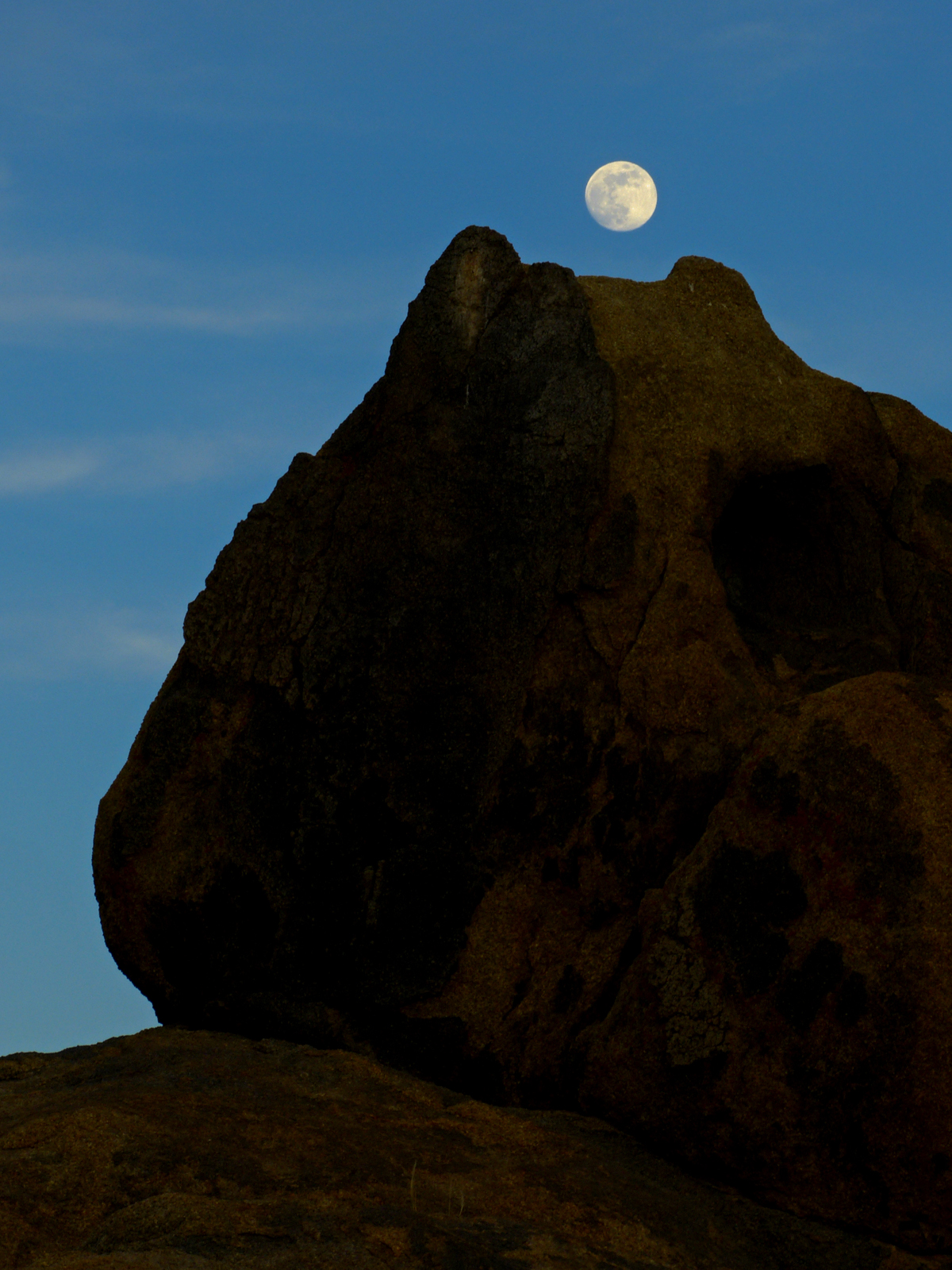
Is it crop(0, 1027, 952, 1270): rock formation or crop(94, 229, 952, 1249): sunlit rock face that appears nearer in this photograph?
crop(0, 1027, 952, 1270): rock formation

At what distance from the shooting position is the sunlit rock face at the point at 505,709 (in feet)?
13.3

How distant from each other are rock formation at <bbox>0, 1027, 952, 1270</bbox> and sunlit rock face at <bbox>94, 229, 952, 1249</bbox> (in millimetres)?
321

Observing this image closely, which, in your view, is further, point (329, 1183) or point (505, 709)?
point (505, 709)

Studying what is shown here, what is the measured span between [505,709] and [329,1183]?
1.70m

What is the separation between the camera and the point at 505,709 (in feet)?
14.0

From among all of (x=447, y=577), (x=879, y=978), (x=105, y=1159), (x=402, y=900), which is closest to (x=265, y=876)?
(x=402, y=900)

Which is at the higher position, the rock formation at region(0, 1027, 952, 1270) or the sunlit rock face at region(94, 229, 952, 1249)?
the sunlit rock face at region(94, 229, 952, 1249)

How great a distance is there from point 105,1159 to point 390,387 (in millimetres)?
2659

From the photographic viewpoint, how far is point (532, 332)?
15.4ft

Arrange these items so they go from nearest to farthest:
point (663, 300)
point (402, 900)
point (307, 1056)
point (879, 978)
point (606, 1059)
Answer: point (879, 978) < point (606, 1059) < point (307, 1056) < point (402, 900) < point (663, 300)

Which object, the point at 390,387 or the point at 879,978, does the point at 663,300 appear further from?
the point at 879,978

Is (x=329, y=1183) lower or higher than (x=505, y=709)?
lower

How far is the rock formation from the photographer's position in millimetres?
2586

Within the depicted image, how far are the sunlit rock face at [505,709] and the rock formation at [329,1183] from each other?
0.32 meters
